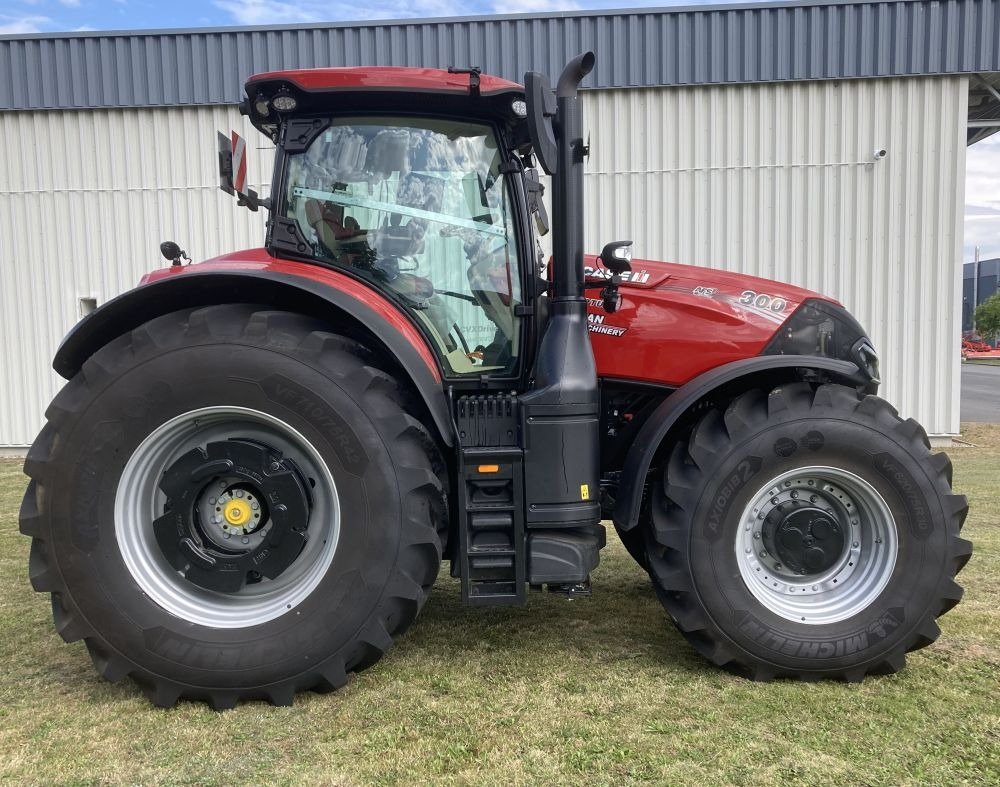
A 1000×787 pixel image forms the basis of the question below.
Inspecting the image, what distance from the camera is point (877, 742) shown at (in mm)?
2193

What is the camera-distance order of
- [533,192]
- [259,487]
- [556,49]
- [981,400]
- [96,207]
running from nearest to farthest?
[259,487], [533,192], [556,49], [96,207], [981,400]

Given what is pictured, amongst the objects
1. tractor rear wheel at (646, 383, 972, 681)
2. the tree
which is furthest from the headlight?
the tree

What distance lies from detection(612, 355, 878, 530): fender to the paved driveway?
416 inches

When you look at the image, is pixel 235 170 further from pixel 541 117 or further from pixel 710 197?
pixel 710 197

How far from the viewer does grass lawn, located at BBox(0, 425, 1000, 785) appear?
2074 millimetres

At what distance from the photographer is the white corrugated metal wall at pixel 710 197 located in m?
8.17

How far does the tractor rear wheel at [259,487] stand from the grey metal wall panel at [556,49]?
6.70 metres

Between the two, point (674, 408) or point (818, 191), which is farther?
point (818, 191)

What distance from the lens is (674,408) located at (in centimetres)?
267

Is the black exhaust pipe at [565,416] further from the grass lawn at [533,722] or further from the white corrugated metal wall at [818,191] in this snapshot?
the white corrugated metal wall at [818,191]

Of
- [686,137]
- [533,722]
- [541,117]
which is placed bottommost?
[533,722]

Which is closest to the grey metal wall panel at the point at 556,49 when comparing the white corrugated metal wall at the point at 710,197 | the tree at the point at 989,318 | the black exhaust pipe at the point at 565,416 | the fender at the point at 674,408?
the white corrugated metal wall at the point at 710,197

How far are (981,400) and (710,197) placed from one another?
37.2 ft

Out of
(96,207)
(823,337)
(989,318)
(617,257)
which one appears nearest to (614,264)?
(617,257)
